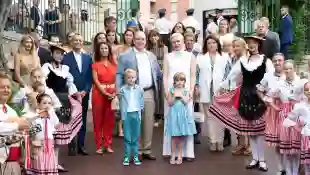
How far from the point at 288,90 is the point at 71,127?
3.05 meters

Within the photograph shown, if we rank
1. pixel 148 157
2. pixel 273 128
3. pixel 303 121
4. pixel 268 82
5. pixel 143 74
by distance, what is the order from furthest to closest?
pixel 148 157
pixel 143 74
pixel 268 82
pixel 273 128
pixel 303 121

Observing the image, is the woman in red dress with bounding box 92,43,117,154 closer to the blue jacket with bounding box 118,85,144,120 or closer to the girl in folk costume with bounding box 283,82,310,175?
the blue jacket with bounding box 118,85,144,120

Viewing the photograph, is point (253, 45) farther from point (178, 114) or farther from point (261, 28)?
point (178, 114)

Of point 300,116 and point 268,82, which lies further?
point 268,82

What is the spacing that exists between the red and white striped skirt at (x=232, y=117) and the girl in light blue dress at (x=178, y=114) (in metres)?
0.49

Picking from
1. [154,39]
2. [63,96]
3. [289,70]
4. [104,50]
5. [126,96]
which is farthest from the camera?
[154,39]

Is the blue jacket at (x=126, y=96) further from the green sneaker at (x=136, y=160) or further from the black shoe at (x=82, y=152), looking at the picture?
the black shoe at (x=82, y=152)

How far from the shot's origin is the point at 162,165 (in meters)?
9.16

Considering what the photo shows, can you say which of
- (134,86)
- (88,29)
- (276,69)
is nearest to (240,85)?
(276,69)

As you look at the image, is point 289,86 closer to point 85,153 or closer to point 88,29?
point 85,153

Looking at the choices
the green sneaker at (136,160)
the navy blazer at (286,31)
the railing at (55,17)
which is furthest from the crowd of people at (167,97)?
the navy blazer at (286,31)

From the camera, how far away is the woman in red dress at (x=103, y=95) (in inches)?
392

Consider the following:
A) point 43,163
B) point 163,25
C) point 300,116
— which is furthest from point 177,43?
point 163,25

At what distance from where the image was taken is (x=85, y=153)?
32.9 ft
